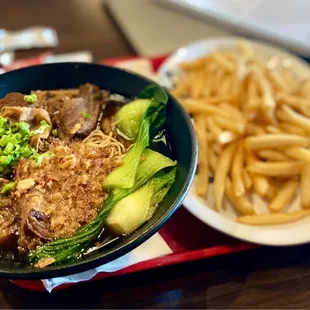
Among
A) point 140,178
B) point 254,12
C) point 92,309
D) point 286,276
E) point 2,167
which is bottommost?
point 286,276

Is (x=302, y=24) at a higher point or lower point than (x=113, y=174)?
lower

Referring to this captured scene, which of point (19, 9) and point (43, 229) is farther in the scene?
point (19, 9)

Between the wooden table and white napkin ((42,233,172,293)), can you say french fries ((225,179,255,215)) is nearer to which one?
the wooden table

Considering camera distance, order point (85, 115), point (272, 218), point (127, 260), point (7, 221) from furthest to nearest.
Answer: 1. point (272, 218)
2. point (85, 115)
3. point (127, 260)
4. point (7, 221)

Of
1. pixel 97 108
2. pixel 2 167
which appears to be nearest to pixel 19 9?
pixel 97 108

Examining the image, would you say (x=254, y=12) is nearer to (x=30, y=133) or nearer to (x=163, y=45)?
(x=163, y=45)

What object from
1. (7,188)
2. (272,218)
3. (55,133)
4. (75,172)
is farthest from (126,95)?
(272,218)

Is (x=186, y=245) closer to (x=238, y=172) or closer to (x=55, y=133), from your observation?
(x=238, y=172)
